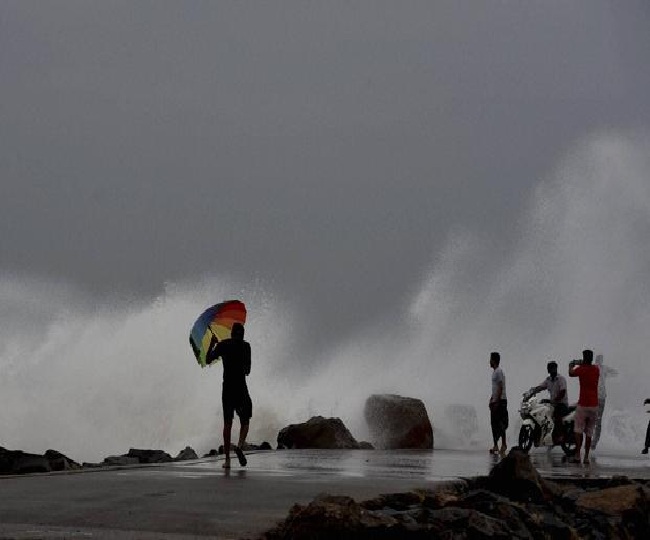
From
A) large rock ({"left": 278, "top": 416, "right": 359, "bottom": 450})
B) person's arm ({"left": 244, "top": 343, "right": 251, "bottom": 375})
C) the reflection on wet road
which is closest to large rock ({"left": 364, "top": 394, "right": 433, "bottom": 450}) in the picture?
large rock ({"left": 278, "top": 416, "right": 359, "bottom": 450})

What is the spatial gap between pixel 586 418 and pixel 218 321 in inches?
246

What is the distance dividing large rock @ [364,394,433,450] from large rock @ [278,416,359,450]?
2391 millimetres

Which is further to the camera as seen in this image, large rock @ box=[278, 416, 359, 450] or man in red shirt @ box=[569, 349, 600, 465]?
large rock @ box=[278, 416, 359, 450]

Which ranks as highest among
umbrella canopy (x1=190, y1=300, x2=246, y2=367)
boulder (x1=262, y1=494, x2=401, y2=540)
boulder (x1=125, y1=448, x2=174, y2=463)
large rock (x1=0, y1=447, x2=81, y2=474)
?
umbrella canopy (x1=190, y1=300, x2=246, y2=367)

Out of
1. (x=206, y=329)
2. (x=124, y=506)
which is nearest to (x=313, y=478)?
(x=124, y=506)

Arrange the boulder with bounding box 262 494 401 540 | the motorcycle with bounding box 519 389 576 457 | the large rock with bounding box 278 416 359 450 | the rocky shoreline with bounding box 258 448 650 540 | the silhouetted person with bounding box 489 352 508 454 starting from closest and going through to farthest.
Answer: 1. the boulder with bounding box 262 494 401 540
2. the rocky shoreline with bounding box 258 448 650 540
3. the silhouetted person with bounding box 489 352 508 454
4. the motorcycle with bounding box 519 389 576 457
5. the large rock with bounding box 278 416 359 450

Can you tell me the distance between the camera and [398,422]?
24.8 metres

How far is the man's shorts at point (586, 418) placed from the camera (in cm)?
1686

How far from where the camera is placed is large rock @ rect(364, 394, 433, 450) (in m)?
24.2

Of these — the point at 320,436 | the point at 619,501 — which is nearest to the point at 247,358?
the point at 619,501

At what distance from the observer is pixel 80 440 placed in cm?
3625

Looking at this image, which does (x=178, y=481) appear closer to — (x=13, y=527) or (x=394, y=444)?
(x=13, y=527)

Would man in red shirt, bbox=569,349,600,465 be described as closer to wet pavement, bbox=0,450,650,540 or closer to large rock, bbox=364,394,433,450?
wet pavement, bbox=0,450,650,540

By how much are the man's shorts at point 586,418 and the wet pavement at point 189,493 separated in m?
2.26
